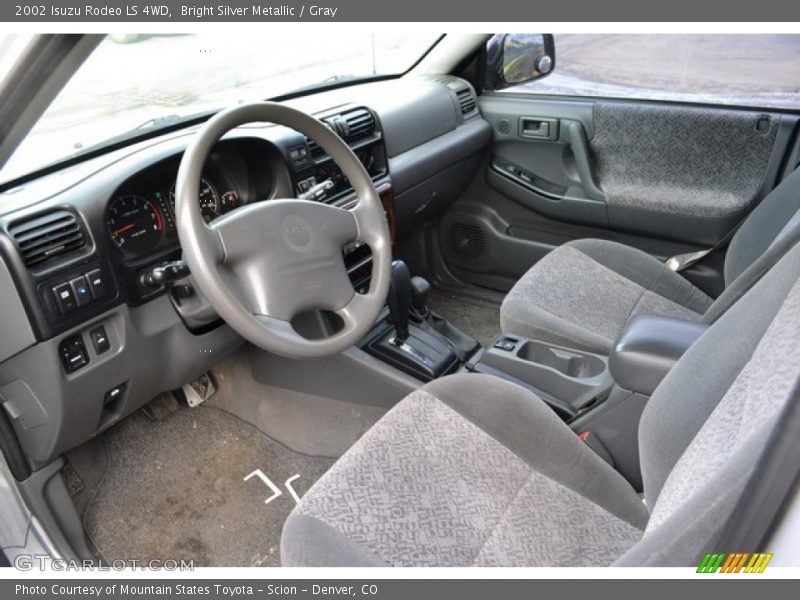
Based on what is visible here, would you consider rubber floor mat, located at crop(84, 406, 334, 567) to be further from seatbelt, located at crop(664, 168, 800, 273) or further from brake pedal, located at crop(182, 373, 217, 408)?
seatbelt, located at crop(664, 168, 800, 273)

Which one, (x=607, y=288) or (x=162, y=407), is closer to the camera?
(x=607, y=288)

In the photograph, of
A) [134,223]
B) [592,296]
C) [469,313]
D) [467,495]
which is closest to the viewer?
[467,495]

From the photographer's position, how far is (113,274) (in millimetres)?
1456

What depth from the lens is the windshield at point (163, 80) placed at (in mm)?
1381

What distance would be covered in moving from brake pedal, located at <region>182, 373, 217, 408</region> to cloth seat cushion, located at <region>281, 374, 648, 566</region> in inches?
39.0

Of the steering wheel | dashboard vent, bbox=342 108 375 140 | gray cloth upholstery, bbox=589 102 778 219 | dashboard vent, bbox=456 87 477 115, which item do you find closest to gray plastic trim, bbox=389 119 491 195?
dashboard vent, bbox=456 87 477 115

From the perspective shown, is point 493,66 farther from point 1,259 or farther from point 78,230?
point 1,259

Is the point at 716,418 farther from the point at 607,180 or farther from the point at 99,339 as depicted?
the point at 607,180

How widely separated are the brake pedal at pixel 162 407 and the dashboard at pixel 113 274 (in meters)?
0.24

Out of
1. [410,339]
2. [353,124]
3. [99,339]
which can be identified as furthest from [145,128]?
[410,339]

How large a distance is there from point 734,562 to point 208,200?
4.65 ft

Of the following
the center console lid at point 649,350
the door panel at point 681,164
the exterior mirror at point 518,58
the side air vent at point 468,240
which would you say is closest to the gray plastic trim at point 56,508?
A: the center console lid at point 649,350
